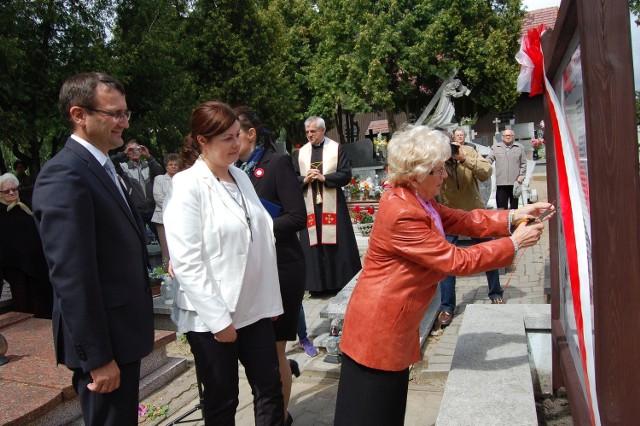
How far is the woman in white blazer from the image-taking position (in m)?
2.41

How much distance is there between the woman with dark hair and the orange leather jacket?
79cm

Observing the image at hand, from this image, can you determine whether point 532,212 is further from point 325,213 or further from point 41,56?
point 41,56

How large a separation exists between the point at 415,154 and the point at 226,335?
1.16m

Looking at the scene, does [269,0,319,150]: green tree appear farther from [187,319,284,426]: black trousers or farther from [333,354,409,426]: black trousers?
[333,354,409,426]: black trousers

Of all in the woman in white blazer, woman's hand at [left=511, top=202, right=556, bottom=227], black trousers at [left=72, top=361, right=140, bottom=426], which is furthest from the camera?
woman's hand at [left=511, top=202, right=556, bottom=227]

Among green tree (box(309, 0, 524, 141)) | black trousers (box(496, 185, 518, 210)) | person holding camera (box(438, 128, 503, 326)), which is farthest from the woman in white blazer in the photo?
green tree (box(309, 0, 524, 141))

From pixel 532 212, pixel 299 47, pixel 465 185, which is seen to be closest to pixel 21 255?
pixel 465 185

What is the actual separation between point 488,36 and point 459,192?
21.7 m

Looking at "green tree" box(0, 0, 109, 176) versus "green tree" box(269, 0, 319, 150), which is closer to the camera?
"green tree" box(0, 0, 109, 176)

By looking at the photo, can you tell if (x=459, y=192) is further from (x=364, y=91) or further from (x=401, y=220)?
(x=364, y=91)

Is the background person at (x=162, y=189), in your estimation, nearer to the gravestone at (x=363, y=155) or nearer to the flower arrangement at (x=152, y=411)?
the flower arrangement at (x=152, y=411)

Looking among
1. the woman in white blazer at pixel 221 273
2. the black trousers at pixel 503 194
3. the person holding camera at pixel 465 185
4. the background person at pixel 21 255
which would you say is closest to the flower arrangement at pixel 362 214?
the black trousers at pixel 503 194

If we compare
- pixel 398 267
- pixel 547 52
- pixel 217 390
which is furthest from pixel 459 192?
pixel 217 390

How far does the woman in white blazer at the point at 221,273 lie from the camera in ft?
7.92
